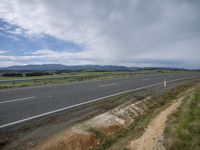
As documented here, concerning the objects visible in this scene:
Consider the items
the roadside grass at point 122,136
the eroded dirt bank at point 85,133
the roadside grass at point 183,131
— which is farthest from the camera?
the roadside grass at point 122,136

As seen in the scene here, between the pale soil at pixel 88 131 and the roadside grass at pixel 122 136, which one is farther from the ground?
the pale soil at pixel 88 131

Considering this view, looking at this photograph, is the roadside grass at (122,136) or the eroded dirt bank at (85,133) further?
the roadside grass at (122,136)

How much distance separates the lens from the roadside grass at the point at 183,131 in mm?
4770

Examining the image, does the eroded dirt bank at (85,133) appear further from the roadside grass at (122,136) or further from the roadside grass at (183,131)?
the roadside grass at (183,131)

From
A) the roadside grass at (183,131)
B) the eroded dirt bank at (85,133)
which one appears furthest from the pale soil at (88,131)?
the roadside grass at (183,131)

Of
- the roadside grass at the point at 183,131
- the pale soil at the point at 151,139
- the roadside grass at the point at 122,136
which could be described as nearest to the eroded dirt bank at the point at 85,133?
the roadside grass at the point at 122,136

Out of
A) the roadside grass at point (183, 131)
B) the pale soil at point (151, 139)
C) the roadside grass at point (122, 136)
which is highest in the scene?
the roadside grass at point (183, 131)

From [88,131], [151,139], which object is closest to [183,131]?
[151,139]

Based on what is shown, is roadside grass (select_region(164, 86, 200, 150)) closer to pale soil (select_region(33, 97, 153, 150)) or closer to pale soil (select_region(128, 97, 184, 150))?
pale soil (select_region(128, 97, 184, 150))

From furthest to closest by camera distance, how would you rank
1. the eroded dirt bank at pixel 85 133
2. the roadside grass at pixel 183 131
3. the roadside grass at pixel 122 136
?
the roadside grass at pixel 122 136 → the eroded dirt bank at pixel 85 133 → the roadside grass at pixel 183 131

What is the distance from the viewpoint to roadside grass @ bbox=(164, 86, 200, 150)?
477 cm

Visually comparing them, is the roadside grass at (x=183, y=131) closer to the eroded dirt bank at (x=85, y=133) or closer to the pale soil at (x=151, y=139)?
the pale soil at (x=151, y=139)

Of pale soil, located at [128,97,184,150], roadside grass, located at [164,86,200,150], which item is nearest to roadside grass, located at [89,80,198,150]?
pale soil, located at [128,97,184,150]

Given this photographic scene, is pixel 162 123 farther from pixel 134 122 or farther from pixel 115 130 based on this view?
pixel 115 130
